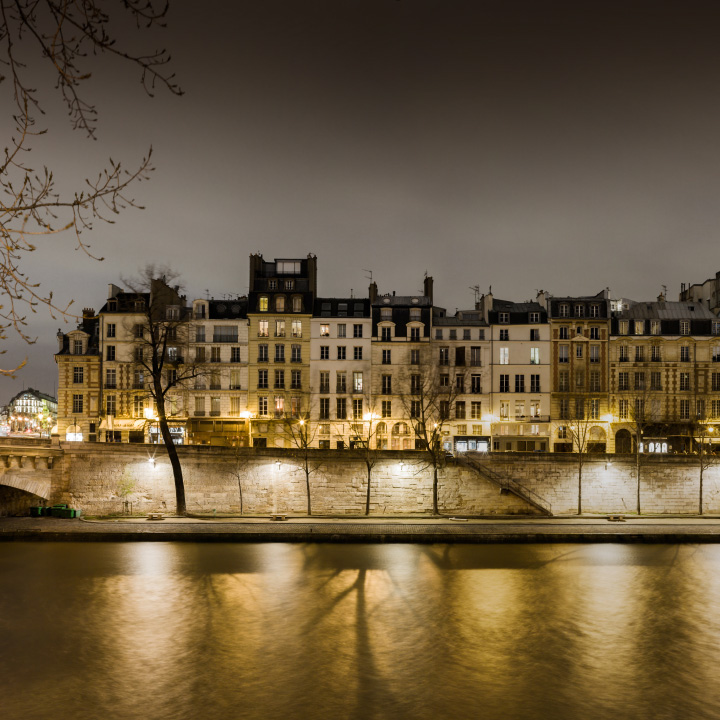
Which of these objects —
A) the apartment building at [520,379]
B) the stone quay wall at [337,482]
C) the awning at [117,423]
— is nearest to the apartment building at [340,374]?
the apartment building at [520,379]

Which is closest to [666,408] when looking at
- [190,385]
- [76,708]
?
[190,385]

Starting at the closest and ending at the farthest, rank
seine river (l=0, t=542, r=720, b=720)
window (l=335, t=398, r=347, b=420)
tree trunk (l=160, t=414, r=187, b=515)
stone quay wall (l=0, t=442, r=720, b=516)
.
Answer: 1. seine river (l=0, t=542, r=720, b=720)
2. tree trunk (l=160, t=414, r=187, b=515)
3. stone quay wall (l=0, t=442, r=720, b=516)
4. window (l=335, t=398, r=347, b=420)

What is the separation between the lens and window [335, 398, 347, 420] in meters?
50.2

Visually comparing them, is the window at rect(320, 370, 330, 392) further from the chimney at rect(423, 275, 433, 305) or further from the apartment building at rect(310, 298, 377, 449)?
the chimney at rect(423, 275, 433, 305)

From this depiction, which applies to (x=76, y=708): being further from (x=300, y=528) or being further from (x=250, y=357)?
(x=250, y=357)

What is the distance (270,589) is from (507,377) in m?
35.8

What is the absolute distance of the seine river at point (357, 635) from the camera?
Answer: 39.0 feet

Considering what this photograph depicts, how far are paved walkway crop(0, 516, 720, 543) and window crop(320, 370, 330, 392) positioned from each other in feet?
66.6

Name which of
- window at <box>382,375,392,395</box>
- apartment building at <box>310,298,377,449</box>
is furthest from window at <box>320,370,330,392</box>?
window at <box>382,375,392,395</box>

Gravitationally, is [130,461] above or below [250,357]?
below

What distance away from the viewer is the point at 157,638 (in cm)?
1509

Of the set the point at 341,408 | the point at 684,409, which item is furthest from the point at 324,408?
the point at 684,409

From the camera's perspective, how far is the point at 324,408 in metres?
50.4

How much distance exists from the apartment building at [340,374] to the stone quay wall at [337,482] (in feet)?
42.5
